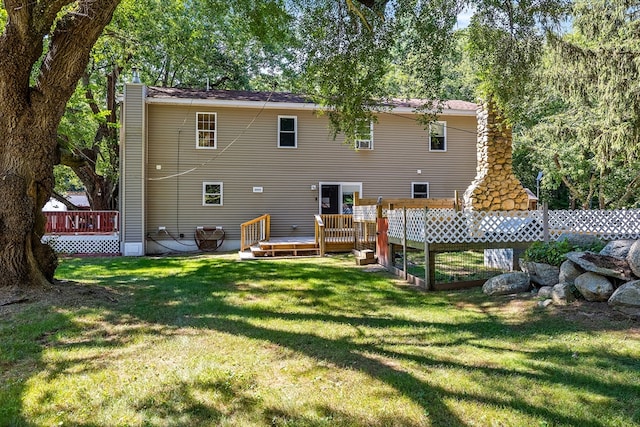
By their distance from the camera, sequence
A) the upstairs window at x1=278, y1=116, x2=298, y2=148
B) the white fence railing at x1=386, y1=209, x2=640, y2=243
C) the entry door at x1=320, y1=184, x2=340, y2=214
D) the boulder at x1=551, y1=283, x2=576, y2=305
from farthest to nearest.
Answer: the entry door at x1=320, y1=184, x2=340, y2=214 → the upstairs window at x1=278, y1=116, x2=298, y2=148 → the white fence railing at x1=386, y1=209, x2=640, y2=243 → the boulder at x1=551, y1=283, x2=576, y2=305

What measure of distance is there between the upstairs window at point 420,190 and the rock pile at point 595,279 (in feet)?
31.3

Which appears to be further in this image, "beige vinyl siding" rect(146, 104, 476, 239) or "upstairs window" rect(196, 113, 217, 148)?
"upstairs window" rect(196, 113, 217, 148)

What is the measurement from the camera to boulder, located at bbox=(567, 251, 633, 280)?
530 cm

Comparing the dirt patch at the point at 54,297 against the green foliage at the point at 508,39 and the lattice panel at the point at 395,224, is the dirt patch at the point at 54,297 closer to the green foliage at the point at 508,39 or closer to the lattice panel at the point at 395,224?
the lattice panel at the point at 395,224

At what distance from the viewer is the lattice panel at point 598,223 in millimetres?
8336

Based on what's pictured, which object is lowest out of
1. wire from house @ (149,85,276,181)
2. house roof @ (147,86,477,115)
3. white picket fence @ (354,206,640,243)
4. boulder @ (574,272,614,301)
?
boulder @ (574,272,614,301)

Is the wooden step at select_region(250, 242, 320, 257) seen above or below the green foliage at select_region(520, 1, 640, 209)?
below

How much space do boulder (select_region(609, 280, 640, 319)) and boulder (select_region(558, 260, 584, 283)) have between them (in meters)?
0.66

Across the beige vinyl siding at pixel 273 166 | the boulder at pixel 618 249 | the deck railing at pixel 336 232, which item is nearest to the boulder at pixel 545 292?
the boulder at pixel 618 249

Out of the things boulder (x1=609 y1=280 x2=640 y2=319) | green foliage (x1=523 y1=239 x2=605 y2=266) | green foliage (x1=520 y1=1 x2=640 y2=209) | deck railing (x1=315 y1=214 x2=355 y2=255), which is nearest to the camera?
boulder (x1=609 y1=280 x2=640 y2=319)

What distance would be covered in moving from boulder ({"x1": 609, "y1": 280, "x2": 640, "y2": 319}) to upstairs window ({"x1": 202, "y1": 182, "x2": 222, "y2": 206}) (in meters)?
12.0

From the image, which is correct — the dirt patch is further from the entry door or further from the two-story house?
the entry door

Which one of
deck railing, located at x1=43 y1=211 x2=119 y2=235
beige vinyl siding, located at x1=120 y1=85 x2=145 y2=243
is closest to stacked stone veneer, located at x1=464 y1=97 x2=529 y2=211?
beige vinyl siding, located at x1=120 y1=85 x2=145 y2=243

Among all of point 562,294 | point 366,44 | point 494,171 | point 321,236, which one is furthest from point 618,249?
point 321,236
